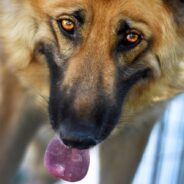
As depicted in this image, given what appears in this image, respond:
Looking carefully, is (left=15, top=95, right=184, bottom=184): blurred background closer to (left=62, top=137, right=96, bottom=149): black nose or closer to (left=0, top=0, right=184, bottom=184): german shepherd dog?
(left=0, top=0, right=184, bottom=184): german shepherd dog

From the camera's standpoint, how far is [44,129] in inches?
116

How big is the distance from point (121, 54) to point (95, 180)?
35.6 inches

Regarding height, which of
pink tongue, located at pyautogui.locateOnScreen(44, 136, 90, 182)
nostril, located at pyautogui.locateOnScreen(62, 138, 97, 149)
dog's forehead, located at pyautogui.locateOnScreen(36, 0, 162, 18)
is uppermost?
dog's forehead, located at pyautogui.locateOnScreen(36, 0, 162, 18)

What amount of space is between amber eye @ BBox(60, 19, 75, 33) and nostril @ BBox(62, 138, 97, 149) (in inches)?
13.7

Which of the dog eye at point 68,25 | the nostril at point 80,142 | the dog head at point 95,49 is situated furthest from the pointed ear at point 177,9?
the nostril at point 80,142

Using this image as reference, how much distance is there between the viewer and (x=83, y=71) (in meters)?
2.40

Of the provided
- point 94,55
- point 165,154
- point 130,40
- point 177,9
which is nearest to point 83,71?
point 94,55

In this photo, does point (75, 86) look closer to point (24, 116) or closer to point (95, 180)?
point (24, 116)

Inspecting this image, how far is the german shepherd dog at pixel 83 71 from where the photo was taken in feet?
7.87

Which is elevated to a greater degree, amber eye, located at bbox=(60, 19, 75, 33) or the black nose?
amber eye, located at bbox=(60, 19, 75, 33)

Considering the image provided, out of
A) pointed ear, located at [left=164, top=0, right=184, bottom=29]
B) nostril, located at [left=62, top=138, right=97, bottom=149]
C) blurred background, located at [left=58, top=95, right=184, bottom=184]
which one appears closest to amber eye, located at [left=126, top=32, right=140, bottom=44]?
pointed ear, located at [left=164, top=0, right=184, bottom=29]

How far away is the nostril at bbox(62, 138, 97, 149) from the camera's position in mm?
2334

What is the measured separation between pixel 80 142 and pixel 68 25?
1.23 feet

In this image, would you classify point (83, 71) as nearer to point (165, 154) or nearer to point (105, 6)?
point (105, 6)
